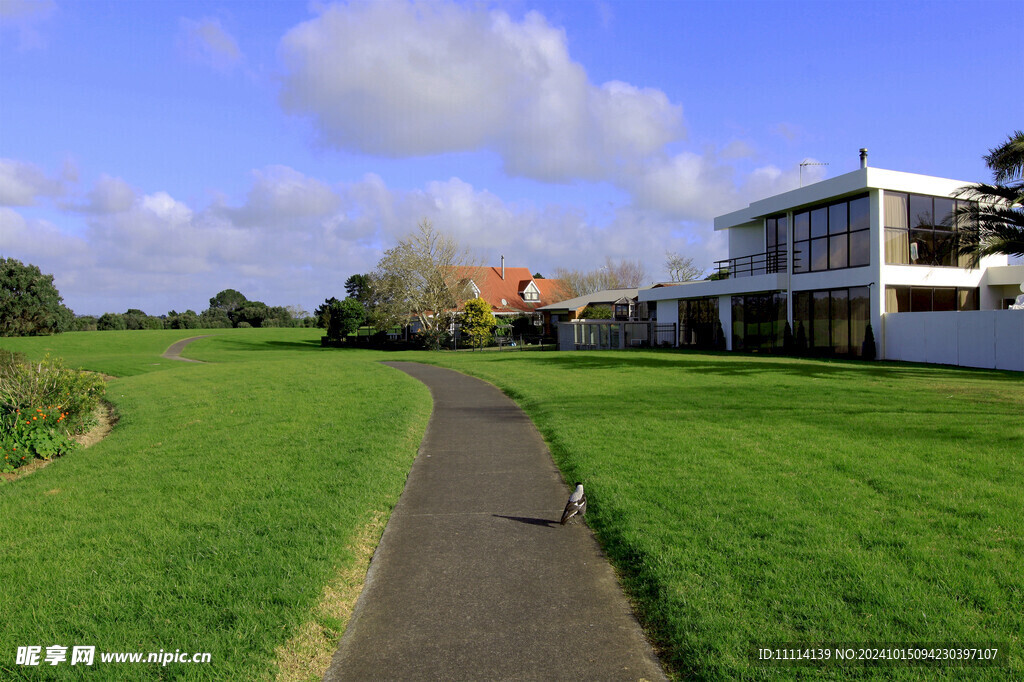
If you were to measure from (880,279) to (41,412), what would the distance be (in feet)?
89.2

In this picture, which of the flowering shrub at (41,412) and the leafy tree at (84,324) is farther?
the leafy tree at (84,324)

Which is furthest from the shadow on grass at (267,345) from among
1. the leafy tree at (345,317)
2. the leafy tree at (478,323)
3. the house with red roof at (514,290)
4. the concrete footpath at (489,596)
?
the concrete footpath at (489,596)

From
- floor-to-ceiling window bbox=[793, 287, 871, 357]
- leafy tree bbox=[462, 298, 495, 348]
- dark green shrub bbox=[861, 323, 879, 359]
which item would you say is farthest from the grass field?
leafy tree bbox=[462, 298, 495, 348]

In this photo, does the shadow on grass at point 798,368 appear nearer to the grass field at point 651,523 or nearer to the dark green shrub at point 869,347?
the dark green shrub at point 869,347

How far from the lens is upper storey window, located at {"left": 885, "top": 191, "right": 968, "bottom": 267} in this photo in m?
25.3

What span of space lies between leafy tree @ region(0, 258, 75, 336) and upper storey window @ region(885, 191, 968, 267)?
70.5 m

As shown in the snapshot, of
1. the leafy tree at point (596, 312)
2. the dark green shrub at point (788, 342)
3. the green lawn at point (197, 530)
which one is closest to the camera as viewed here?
the green lawn at point (197, 530)

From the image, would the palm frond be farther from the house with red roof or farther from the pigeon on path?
the house with red roof

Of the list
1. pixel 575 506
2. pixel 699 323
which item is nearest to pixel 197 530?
pixel 575 506

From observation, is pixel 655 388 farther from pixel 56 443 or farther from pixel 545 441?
pixel 56 443

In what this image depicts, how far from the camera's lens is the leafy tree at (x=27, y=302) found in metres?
58.9

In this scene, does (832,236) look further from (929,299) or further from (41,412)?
(41,412)

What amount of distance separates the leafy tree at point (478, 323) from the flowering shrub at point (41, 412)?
32.1 metres

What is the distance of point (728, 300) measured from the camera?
109 feet
